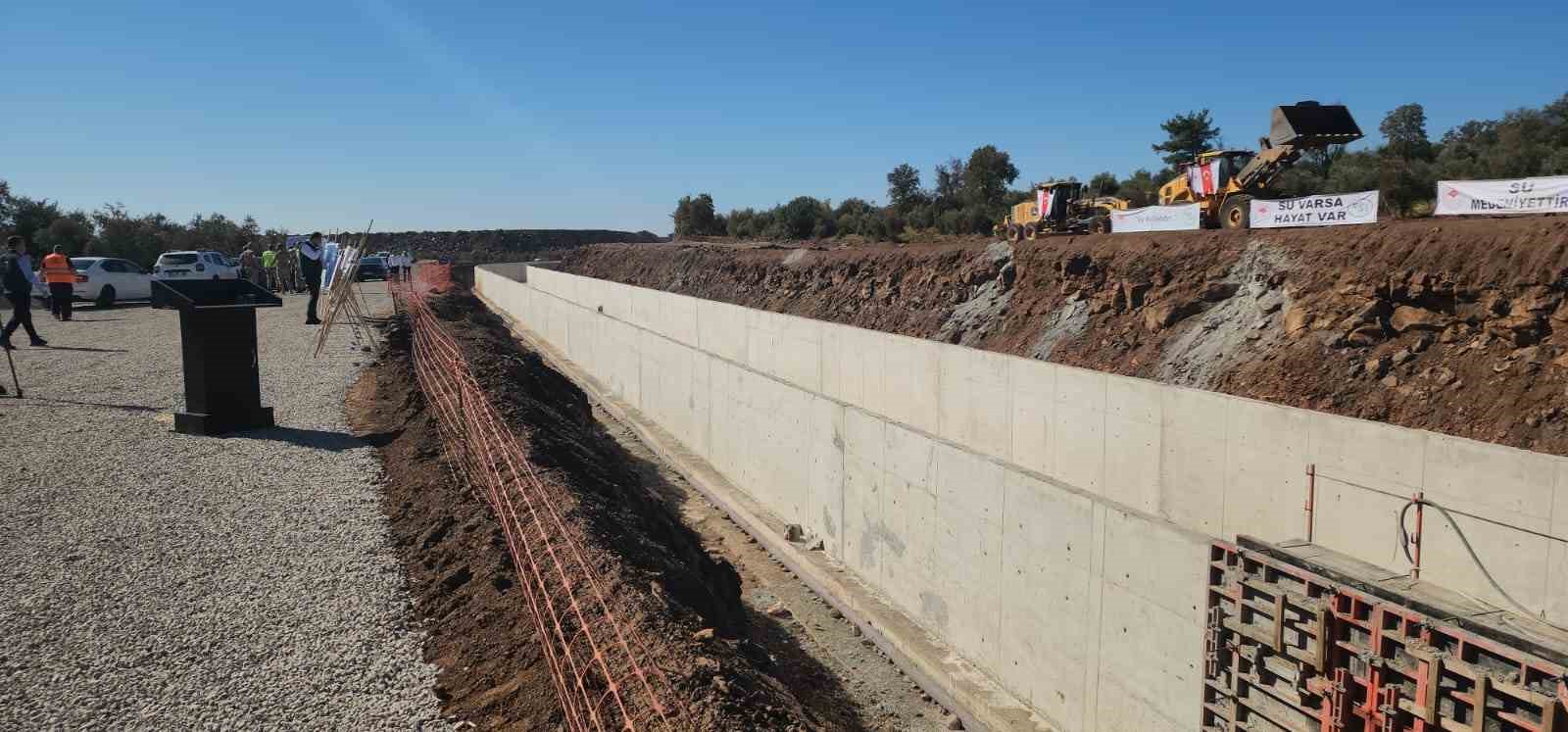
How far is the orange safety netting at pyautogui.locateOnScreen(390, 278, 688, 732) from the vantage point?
479 centimetres

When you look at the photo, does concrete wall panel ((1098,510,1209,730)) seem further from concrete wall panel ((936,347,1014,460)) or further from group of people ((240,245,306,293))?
group of people ((240,245,306,293))

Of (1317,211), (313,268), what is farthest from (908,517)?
(313,268)

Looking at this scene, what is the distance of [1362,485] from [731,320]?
13758mm

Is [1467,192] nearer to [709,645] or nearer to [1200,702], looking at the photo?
[1200,702]

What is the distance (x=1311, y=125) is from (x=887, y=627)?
578 inches

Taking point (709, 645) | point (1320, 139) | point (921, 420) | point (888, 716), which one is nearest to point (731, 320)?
point (921, 420)

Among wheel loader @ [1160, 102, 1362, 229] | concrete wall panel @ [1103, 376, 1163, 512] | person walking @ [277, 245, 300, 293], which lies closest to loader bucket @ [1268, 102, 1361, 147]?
wheel loader @ [1160, 102, 1362, 229]

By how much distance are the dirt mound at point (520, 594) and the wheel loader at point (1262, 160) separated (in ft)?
41.5

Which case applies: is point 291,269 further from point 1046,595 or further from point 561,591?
point 1046,595

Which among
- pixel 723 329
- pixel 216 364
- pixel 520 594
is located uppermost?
pixel 216 364

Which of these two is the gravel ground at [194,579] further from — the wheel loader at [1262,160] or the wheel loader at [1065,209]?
the wheel loader at [1065,209]

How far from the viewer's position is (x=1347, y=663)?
16.5 ft

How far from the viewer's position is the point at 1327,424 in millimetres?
7980

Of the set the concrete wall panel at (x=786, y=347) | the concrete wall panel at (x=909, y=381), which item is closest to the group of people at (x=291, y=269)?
the concrete wall panel at (x=786, y=347)
